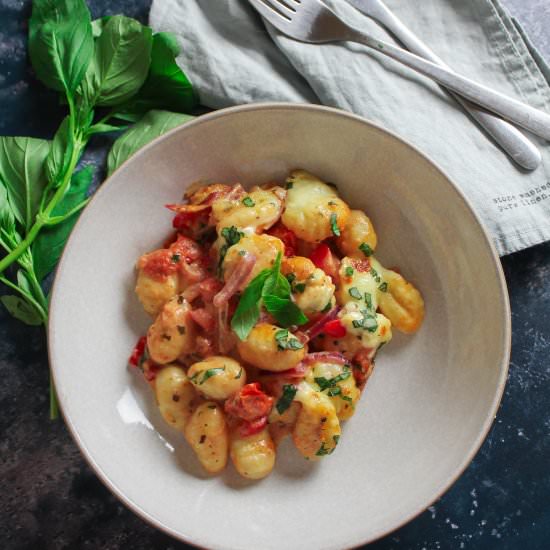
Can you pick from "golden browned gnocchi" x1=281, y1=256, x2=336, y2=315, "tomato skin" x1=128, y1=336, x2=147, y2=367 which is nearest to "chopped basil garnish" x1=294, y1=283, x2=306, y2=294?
"golden browned gnocchi" x1=281, y1=256, x2=336, y2=315

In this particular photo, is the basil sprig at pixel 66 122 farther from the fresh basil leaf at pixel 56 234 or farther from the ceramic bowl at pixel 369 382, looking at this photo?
the ceramic bowl at pixel 369 382

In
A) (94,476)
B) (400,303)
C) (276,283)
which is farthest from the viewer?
(94,476)

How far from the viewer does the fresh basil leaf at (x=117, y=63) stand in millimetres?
1675

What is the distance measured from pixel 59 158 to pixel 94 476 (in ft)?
2.74

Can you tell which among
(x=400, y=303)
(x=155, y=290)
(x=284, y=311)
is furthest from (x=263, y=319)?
(x=400, y=303)

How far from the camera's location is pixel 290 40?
1.76 meters

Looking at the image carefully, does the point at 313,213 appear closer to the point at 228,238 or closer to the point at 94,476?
the point at 228,238

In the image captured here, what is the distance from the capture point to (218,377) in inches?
57.3

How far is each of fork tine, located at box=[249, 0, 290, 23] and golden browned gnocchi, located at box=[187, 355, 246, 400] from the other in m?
0.89

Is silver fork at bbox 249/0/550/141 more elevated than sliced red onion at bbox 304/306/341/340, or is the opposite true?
silver fork at bbox 249/0/550/141

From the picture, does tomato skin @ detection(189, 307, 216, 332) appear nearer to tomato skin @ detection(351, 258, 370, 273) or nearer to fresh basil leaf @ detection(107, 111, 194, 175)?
tomato skin @ detection(351, 258, 370, 273)

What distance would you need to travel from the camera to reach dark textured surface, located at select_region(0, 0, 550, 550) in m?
1.76

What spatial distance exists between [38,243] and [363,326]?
0.87 m

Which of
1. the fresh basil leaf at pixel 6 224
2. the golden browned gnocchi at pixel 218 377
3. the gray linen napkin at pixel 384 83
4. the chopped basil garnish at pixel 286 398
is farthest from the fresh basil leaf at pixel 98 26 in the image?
the chopped basil garnish at pixel 286 398
